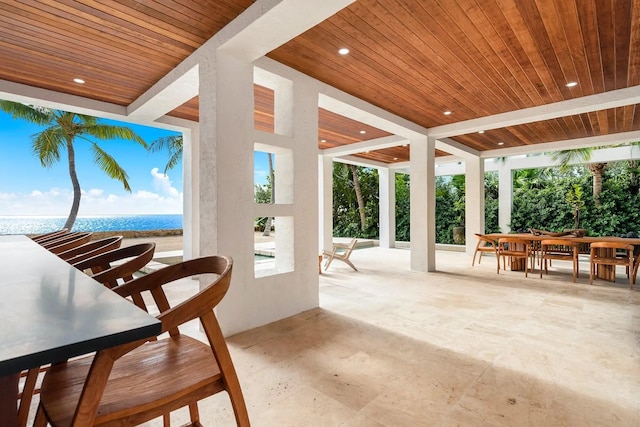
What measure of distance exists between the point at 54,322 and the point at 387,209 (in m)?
10.9

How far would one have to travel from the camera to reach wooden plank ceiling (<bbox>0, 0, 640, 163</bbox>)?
270 cm

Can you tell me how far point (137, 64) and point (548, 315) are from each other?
5.52 m

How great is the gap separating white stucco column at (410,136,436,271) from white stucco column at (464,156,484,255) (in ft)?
10.3

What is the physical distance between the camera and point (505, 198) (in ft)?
33.9

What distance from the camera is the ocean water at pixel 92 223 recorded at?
890 inches

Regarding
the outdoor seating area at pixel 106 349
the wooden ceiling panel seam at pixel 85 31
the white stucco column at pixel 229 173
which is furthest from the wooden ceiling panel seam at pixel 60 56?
the outdoor seating area at pixel 106 349

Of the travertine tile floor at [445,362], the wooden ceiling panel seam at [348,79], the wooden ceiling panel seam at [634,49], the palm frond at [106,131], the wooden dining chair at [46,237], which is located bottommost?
the travertine tile floor at [445,362]

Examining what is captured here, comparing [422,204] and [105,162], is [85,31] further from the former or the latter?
[105,162]

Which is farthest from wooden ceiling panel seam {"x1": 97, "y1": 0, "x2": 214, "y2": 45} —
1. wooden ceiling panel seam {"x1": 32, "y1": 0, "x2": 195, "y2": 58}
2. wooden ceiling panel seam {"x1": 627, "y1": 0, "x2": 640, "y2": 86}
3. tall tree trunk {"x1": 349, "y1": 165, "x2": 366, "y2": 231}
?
tall tree trunk {"x1": 349, "y1": 165, "x2": 366, "y2": 231}

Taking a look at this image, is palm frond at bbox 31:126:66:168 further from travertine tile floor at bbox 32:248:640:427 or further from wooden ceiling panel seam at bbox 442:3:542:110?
wooden ceiling panel seam at bbox 442:3:542:110

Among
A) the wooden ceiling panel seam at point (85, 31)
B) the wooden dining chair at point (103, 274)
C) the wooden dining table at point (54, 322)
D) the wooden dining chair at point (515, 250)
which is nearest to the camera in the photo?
the wooden dining table at point (54, 322)

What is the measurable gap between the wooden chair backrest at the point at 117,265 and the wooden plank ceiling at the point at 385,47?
81.9 inches

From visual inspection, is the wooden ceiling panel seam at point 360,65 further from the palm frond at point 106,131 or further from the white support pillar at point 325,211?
the palm frond at point 106,131

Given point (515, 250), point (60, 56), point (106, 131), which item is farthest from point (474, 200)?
point (106, 131)
